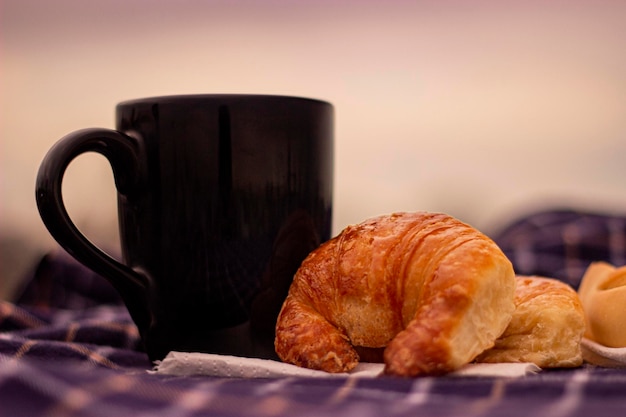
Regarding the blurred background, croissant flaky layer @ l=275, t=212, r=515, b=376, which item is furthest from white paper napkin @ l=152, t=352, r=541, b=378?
the blurred background

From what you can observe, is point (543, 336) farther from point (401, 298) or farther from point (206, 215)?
point (206, 215)

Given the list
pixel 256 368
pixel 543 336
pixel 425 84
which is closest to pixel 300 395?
pixel 256 368

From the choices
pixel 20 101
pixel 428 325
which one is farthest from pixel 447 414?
pixel 20 101

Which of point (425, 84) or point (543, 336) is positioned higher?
point (425, 84)

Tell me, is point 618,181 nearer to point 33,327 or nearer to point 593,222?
point 593,222

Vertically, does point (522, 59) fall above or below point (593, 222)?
above

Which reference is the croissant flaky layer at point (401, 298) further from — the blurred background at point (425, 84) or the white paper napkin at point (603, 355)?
the blurred background at point (425, 84)
